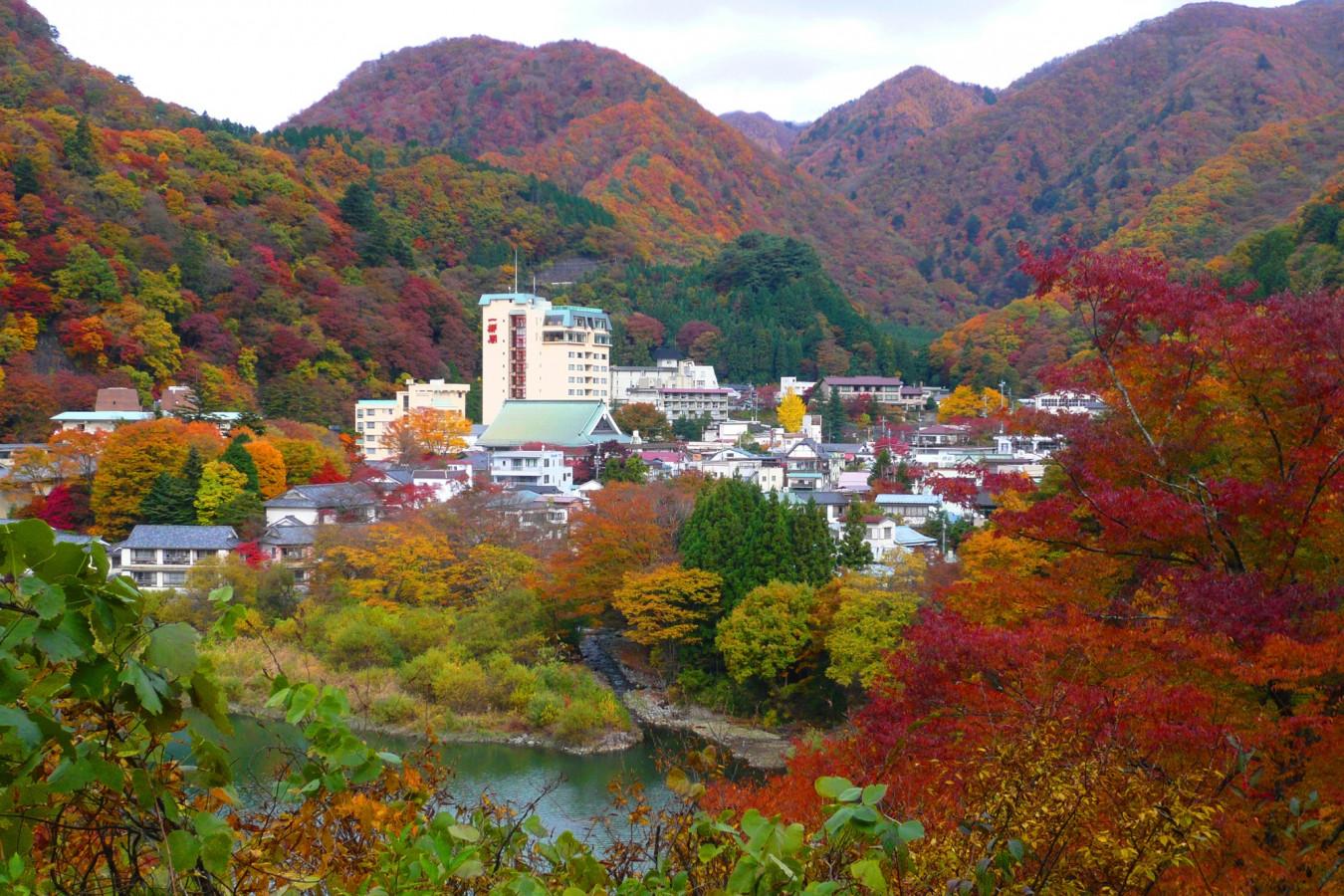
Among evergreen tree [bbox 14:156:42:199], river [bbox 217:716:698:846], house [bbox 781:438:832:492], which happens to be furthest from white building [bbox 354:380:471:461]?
river [bbox 217:716:698:846]

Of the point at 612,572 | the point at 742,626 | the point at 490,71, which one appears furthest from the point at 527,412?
the point at 490,71

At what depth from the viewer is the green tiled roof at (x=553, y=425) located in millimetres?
25266

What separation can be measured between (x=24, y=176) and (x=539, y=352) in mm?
13504

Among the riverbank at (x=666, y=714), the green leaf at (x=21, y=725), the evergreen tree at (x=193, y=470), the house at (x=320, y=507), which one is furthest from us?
the house at (x=320, y=507)

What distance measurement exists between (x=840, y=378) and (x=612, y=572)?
2050cm

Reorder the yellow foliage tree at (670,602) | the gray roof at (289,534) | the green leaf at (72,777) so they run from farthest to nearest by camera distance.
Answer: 1. the gray roof at (289,534)
2. the yellow foliage tree at (670,602)
3. the green leaf at (72,777)

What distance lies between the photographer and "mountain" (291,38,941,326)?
55594mm

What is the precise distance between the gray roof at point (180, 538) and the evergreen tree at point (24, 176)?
47.0 feet

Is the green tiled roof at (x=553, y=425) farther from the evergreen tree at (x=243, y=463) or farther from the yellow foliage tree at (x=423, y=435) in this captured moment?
the evergreen tree at (x=243, y=463)

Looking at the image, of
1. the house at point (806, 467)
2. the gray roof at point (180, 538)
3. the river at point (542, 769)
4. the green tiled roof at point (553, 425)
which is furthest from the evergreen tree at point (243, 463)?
the house at point (806, 467)

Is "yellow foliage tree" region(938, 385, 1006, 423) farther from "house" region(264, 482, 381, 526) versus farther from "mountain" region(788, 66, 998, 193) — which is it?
"mountain" region(788, 66, 998, 193)

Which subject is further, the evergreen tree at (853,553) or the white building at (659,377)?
the white building at (659,377)

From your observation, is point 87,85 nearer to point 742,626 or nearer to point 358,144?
point 358,144

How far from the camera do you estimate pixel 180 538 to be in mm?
15242
